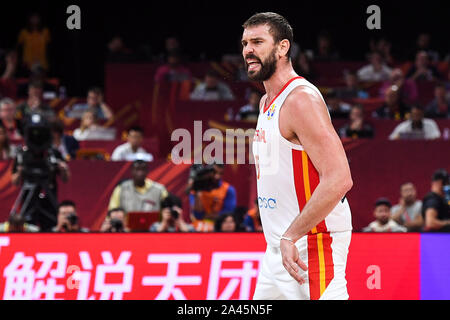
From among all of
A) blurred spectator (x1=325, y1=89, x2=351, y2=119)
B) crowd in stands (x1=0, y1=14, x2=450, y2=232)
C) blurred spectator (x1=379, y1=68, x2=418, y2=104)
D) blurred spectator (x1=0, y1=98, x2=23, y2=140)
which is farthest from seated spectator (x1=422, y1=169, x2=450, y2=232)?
blurred spectator (x1=0, y1=98, x2=23, y2=140)

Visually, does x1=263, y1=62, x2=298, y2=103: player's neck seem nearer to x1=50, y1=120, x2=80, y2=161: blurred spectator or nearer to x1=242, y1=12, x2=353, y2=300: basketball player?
x1=242, y1=12, x2=353, y2=300: basketball player

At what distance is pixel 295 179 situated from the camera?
3.31m

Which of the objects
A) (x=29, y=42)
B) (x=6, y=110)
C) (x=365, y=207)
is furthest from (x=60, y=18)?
(x=365, y=207)

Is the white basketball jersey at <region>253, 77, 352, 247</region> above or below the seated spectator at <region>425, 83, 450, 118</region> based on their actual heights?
below

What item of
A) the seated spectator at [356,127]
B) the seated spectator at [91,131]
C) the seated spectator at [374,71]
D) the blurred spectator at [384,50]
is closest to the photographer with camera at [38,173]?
the seated spectator at [91,131]

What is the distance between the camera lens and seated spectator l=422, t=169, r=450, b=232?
7773 mm

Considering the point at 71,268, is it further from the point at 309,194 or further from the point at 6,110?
Result: the point at 6,110

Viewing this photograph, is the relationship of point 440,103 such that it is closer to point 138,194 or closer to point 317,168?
point 138,194

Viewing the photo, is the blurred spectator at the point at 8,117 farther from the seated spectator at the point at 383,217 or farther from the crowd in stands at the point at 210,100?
the seated spectator at the point at 383,217

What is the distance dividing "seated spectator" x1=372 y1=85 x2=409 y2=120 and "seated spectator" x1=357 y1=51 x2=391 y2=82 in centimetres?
143

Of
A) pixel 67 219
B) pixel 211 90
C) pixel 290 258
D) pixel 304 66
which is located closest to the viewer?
pixel 290 258

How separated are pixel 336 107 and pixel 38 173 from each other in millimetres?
3688

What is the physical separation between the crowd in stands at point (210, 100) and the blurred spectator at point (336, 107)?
0.01 meters

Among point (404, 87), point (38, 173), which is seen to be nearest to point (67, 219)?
point (38, 173)
